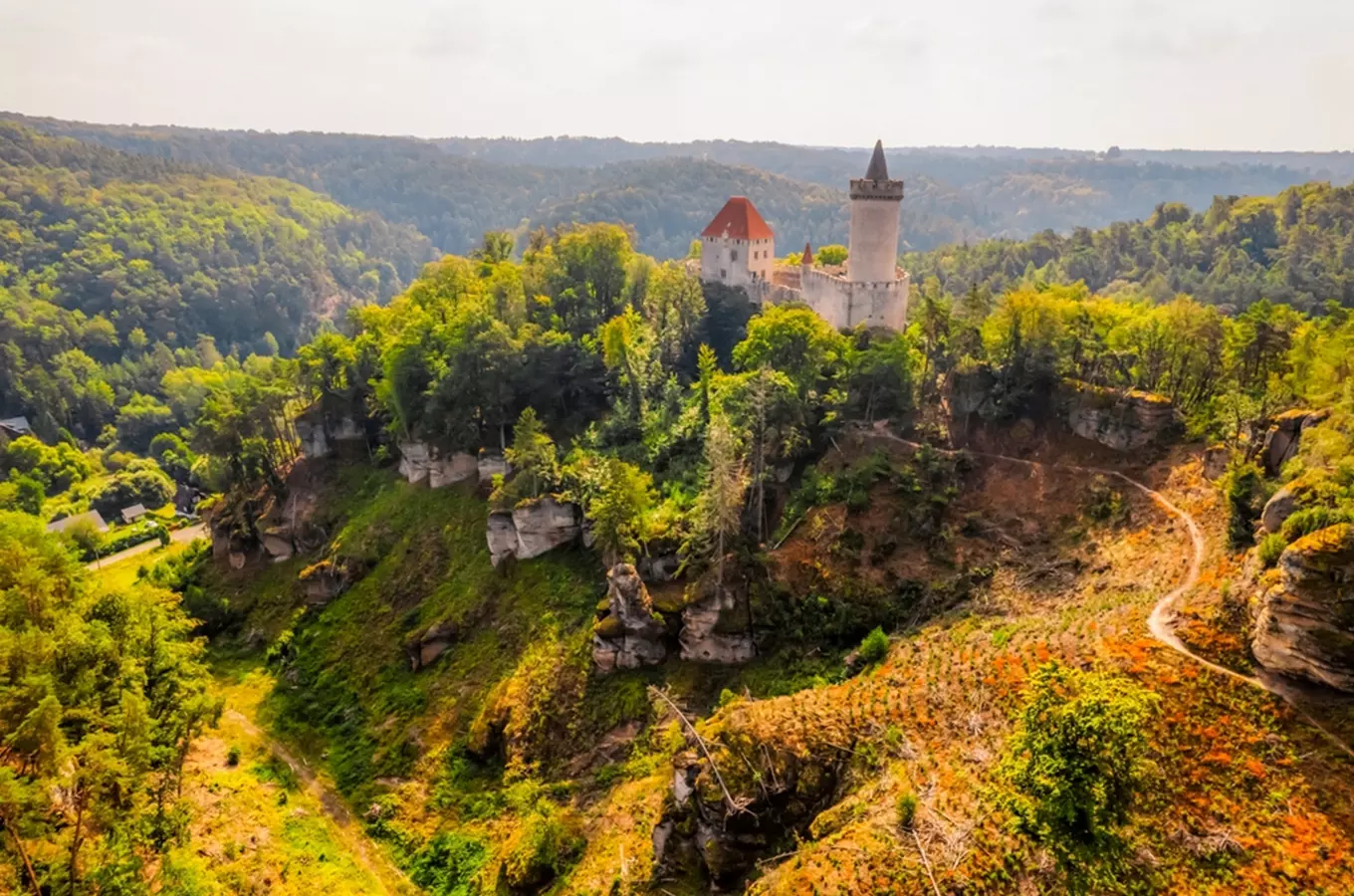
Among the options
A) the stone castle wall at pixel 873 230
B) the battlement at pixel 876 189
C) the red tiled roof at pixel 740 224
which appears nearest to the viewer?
the battlement at pixel 876 189

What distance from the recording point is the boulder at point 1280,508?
2867 cm

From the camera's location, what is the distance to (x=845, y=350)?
51031 millimetres

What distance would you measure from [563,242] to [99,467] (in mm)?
86021

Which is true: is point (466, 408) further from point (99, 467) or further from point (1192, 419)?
point (99, 467)

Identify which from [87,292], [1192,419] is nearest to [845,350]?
[1192,419]

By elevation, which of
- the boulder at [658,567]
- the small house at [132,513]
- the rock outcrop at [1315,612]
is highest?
the rock outcrop at [1315,612]

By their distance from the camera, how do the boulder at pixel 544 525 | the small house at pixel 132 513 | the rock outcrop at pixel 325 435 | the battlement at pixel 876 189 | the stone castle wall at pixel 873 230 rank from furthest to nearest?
the small house at pixel 132 513 → the rock outcrop at pixel 325 435 → the stone castle wall at pixel 873 230 → the battlement at pixel 876 189 → the boulder at pixel 544 525

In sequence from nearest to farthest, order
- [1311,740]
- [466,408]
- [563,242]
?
[1311,740], [466,408], [563,242]

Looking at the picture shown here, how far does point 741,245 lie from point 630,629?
40.1m

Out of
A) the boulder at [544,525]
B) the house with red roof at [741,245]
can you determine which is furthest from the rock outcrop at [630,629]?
the house with red roof at [741,245]

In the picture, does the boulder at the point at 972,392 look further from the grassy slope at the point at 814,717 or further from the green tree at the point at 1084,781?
the green tree at the point at 1084,781

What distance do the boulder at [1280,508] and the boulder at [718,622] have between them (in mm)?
21092

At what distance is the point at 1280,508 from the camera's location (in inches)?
1145

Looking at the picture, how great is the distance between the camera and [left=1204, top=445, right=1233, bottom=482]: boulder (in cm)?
3734
